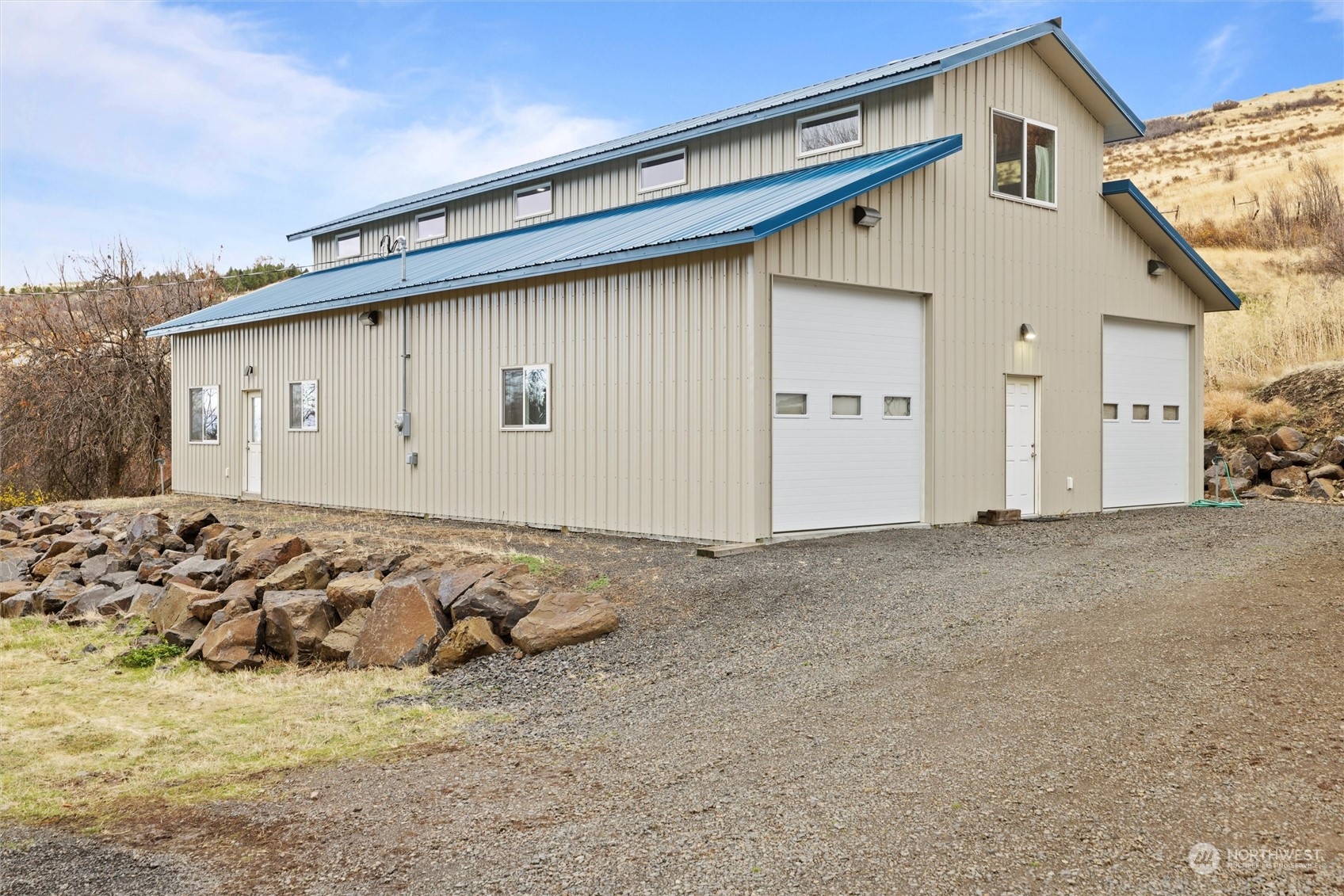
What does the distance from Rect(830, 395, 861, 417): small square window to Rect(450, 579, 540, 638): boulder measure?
16.5ft

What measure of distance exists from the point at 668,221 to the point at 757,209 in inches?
70.4

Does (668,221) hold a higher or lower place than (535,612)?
higher

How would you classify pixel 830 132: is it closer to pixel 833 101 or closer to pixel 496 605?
pixel 833 101

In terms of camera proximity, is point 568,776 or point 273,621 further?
point 273,621

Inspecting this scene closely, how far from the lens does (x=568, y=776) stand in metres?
5.40

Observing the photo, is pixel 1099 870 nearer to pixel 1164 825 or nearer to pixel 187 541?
pixel 1164 825

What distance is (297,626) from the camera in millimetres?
8906

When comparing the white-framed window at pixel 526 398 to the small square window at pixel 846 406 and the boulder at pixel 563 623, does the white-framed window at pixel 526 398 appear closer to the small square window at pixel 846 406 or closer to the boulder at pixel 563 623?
the small square window at pixel 846 406

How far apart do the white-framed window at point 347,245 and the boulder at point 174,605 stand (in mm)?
14672

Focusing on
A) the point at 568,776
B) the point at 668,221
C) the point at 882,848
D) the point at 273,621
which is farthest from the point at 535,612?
the point at 668,221

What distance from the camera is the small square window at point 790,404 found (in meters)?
11.8

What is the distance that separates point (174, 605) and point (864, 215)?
327 inches

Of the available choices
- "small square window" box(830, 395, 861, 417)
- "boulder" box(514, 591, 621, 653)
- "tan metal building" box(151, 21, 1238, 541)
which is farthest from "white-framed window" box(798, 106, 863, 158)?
"boulder" box(514, 591, 621, 653)

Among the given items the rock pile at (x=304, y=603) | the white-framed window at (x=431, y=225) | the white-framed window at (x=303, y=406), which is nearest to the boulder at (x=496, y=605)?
the rock pile at (x=304, y=603)
